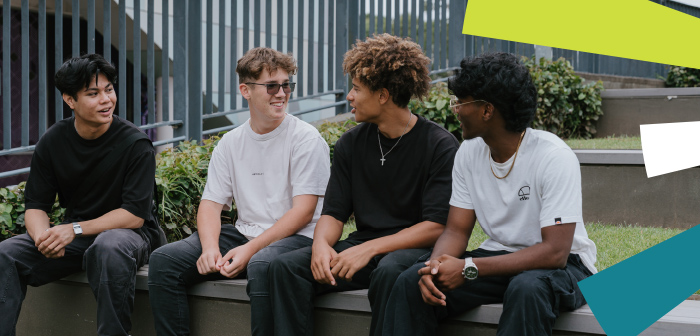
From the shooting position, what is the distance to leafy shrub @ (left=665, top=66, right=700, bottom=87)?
10.2 metres

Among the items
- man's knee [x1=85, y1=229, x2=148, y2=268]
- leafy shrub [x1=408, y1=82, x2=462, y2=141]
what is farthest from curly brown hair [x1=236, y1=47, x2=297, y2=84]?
leafy shrub [x1=408, y1=82, x2=462, y2=141]

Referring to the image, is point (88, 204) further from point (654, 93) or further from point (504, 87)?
point (654, 93)

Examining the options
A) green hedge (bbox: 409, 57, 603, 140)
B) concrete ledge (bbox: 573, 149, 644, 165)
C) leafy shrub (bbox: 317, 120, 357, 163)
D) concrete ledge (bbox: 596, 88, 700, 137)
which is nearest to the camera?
concrete ledge (bbox: 573, 149, 644, 165)

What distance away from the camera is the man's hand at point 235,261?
3.72 meters

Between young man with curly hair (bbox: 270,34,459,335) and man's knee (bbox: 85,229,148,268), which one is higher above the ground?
young man with curly hair (bbox: 270,34,459,335)

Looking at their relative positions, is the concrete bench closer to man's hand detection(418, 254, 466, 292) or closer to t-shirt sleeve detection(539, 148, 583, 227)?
man's hand detection(418, 254, 466, 292)

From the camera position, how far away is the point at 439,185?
350 centimetres

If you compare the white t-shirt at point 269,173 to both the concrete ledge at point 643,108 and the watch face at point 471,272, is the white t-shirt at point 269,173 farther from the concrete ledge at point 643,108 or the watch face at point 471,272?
the concrete ledge at point 643,108

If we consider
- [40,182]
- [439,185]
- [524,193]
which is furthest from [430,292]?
[40,182]

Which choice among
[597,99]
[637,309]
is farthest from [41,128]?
[597,99]

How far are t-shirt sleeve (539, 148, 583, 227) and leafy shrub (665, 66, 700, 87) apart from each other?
8.10 m

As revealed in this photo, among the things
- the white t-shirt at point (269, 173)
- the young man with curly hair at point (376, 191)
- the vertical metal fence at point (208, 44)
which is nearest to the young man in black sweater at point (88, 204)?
the white t-shirt at point (269, 173)

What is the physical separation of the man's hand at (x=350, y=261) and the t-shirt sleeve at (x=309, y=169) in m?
0.58

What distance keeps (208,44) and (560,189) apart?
416 cm
